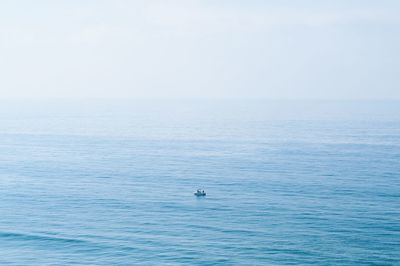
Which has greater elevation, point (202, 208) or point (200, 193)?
point (200, 193)

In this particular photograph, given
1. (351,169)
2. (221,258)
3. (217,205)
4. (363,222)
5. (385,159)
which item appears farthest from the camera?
(385,159)

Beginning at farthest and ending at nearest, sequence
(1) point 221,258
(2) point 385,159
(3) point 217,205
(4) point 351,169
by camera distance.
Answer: (2) point 385,159 → (4) point 351,169 → (3) point 217,205 → (1) point 221,258

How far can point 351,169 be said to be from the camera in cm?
12975

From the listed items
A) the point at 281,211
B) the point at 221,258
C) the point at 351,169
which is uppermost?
the point at 351,169

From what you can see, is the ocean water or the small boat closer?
the ocean water

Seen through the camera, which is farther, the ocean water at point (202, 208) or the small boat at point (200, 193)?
the small boat at point (200, 193)

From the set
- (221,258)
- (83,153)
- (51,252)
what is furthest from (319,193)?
(83,153)

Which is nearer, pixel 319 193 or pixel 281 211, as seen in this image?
pixel 281 211

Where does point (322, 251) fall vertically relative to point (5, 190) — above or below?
below

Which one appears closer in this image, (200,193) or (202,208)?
(202,208)

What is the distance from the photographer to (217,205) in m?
96.7

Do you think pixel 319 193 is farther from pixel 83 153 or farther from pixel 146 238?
pixel 83 153

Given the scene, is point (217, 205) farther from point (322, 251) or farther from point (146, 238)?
point (322, 251)

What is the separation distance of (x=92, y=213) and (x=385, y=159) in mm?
89709
